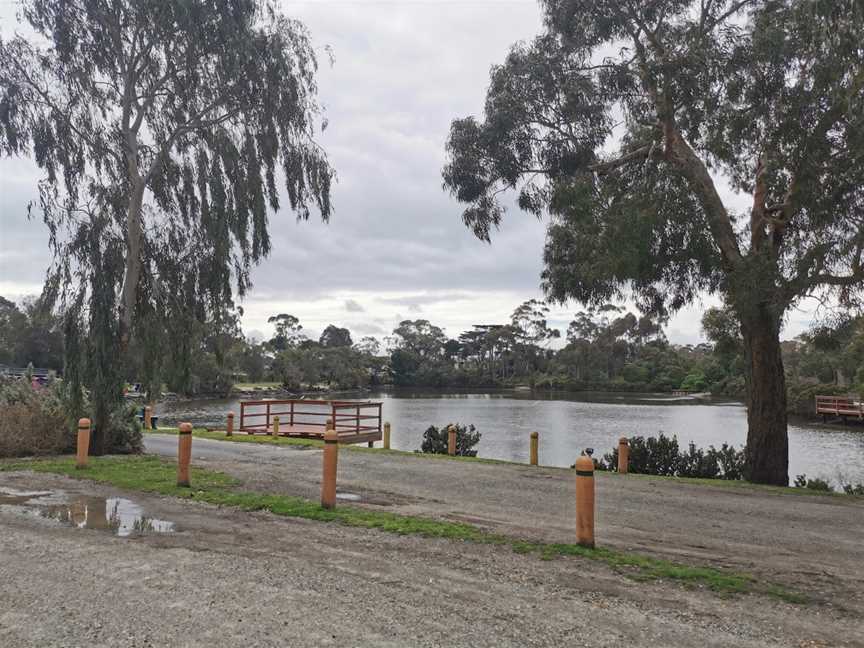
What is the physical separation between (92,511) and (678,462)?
1317cm

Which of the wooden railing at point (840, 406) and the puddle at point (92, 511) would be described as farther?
the wooden railing at point (840, 406)

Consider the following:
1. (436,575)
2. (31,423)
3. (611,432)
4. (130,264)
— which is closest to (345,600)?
(436,575)

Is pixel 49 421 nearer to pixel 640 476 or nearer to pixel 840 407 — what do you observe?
pixel 640 476

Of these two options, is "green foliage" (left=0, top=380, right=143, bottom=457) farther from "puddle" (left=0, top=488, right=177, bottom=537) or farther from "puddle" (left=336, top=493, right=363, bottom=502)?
"puddle" (left=336, top=493, right=363, bottom=502)

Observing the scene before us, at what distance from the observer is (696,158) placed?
1421 cm

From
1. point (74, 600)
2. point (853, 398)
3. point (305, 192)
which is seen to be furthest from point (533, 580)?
point (853, 398)

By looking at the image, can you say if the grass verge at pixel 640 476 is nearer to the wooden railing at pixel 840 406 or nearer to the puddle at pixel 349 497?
the puddle at pixel 349 497

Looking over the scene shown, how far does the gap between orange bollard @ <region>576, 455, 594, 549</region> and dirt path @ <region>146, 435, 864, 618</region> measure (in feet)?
1.34

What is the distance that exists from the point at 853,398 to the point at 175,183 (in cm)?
4894

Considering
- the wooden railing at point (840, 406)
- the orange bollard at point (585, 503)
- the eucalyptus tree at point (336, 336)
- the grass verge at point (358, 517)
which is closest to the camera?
the grass verge at point (358, 517)

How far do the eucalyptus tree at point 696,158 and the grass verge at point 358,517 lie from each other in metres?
7.09

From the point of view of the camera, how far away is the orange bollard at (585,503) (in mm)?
6520

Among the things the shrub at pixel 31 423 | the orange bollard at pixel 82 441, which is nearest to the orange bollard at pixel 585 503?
the orange bollard at pixel 82 441

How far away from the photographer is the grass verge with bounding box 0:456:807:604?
5562mm
